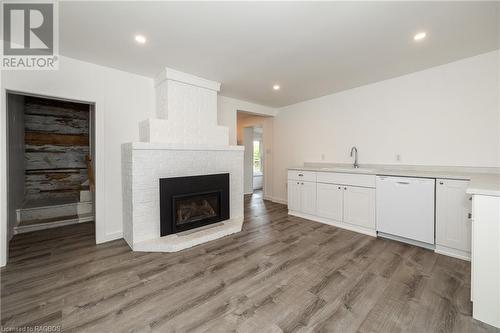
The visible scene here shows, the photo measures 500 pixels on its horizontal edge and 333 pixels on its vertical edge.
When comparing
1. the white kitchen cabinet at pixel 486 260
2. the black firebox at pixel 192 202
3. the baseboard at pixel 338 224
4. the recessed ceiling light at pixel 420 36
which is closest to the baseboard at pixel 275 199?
the baseboard at pixel 338 224

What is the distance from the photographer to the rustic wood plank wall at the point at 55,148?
4.06 m

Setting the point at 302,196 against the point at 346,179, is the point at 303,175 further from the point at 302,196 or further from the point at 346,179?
the point at 346,179

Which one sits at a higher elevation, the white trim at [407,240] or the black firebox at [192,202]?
the black firebox at [192,202]

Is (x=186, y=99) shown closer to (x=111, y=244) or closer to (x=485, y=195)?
(x=111, y=244)

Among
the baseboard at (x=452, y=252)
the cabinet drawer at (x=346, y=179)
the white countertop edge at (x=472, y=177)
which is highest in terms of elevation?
the white countertop edge at (x=472, y=177)

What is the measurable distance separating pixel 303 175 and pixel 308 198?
1.51 feet

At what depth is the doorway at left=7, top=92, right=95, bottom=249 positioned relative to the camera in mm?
3617

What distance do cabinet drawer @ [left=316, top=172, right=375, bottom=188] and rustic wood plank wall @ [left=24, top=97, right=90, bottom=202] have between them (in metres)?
5.06

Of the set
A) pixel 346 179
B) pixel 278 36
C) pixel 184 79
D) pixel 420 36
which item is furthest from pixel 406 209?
pixel 184 79

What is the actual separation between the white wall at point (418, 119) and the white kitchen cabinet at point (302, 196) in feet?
2.73

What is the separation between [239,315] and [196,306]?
37 centimetres

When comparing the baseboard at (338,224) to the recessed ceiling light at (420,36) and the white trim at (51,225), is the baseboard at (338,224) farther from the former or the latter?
Answer: the white trim at (51,225)

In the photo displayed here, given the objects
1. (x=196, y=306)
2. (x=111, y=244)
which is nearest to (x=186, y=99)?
(x=111, y=244)

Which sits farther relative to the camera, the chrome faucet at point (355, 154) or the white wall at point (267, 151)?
the white wall at point (267, 151)
